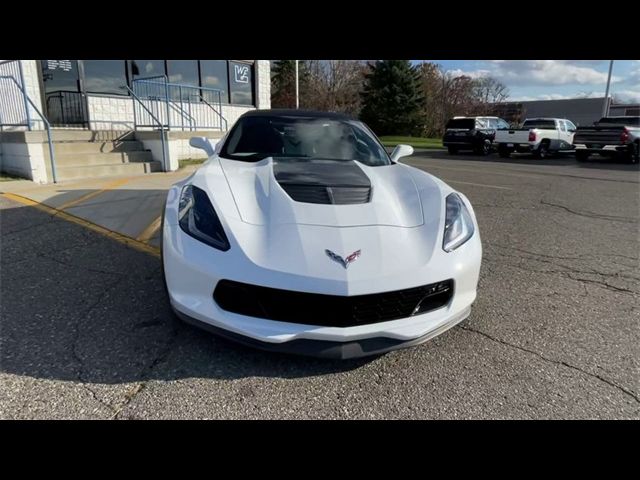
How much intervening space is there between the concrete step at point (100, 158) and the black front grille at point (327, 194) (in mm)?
7240

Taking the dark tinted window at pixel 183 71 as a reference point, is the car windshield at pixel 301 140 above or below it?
below

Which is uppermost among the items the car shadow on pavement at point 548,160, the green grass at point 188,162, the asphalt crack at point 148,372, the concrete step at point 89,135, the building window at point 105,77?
the building window at point 105,77

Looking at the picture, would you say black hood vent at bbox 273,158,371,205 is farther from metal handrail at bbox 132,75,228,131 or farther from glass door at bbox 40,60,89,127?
glass door at bbox 40,60,89,127

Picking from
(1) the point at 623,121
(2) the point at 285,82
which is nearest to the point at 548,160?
(1) the point at 623,121

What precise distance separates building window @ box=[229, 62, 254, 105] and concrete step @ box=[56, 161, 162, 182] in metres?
7.06

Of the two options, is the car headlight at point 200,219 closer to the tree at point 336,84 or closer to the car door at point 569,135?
the car door at point 569,135

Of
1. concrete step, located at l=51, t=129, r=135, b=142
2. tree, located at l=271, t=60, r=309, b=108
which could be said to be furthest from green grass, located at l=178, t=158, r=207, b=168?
tree, located at l=271, t=60, r=309, b=108

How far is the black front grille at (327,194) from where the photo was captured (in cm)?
250

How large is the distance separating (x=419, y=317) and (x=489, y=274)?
1.89 meters

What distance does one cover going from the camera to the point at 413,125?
35875 mm

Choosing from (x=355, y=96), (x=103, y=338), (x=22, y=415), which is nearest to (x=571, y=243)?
(x=103, y=338)

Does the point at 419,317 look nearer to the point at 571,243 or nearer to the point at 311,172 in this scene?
the point at 311,172

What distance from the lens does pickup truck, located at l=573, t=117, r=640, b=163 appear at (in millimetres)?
16578

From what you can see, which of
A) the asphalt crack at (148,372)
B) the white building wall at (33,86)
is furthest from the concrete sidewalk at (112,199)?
the white building wall at (33,86)
